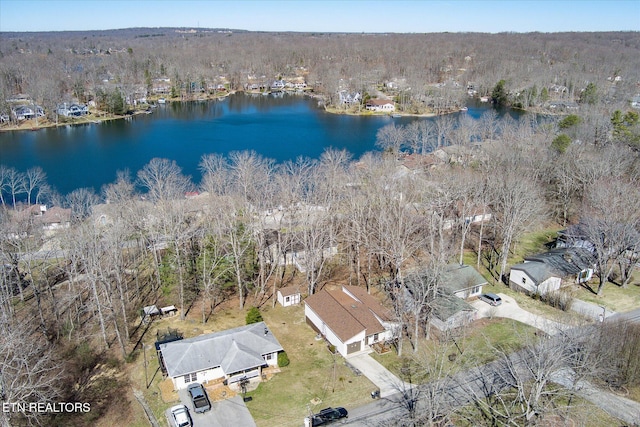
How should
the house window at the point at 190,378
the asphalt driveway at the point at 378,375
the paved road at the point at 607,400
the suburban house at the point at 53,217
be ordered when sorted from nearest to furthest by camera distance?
the paved road at the point at 607,400
the asphalt driveway at the point at 378,375
the house window at the point at 190,378
the suburban house at the point at 53,217

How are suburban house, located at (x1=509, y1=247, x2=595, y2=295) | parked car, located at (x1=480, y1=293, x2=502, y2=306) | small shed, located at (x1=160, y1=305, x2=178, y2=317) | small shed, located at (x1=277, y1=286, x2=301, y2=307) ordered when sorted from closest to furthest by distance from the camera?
1. small shed, located at (x1=160, y1=305, x2=178, y2=317)
2. small shed, located at (x1=277, y1=286, x2=301, y2=307)
3. parked car, located at (x1=480, y1=293, x2=502, y2=306)
4. suburban house, located at (x1=509, y1=247, x2=595, y2=295)

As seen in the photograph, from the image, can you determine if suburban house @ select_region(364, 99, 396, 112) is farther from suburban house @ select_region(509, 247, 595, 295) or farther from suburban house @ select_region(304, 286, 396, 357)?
suburban house @ select_region(304, 286, 396, 357)

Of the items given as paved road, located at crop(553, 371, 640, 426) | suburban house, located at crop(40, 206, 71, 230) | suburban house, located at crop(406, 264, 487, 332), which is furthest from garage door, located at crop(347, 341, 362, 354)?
suburban house, located at crop(40, 206, 71, 230)

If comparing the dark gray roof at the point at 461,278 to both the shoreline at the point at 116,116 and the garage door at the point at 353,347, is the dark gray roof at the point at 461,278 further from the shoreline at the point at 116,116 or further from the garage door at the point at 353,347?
the shoreline at the point at 116,116

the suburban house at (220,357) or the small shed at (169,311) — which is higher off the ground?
the suburban house at (220,357)

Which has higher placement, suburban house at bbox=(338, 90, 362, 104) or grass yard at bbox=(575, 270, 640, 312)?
suburban house at bbox=(338, 90, 362, 104)

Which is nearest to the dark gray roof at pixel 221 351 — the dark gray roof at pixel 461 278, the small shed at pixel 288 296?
the small shed at pixel 288 296

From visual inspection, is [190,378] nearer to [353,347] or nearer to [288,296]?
[353,347]

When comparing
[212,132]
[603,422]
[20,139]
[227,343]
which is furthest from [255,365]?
[20,139]
